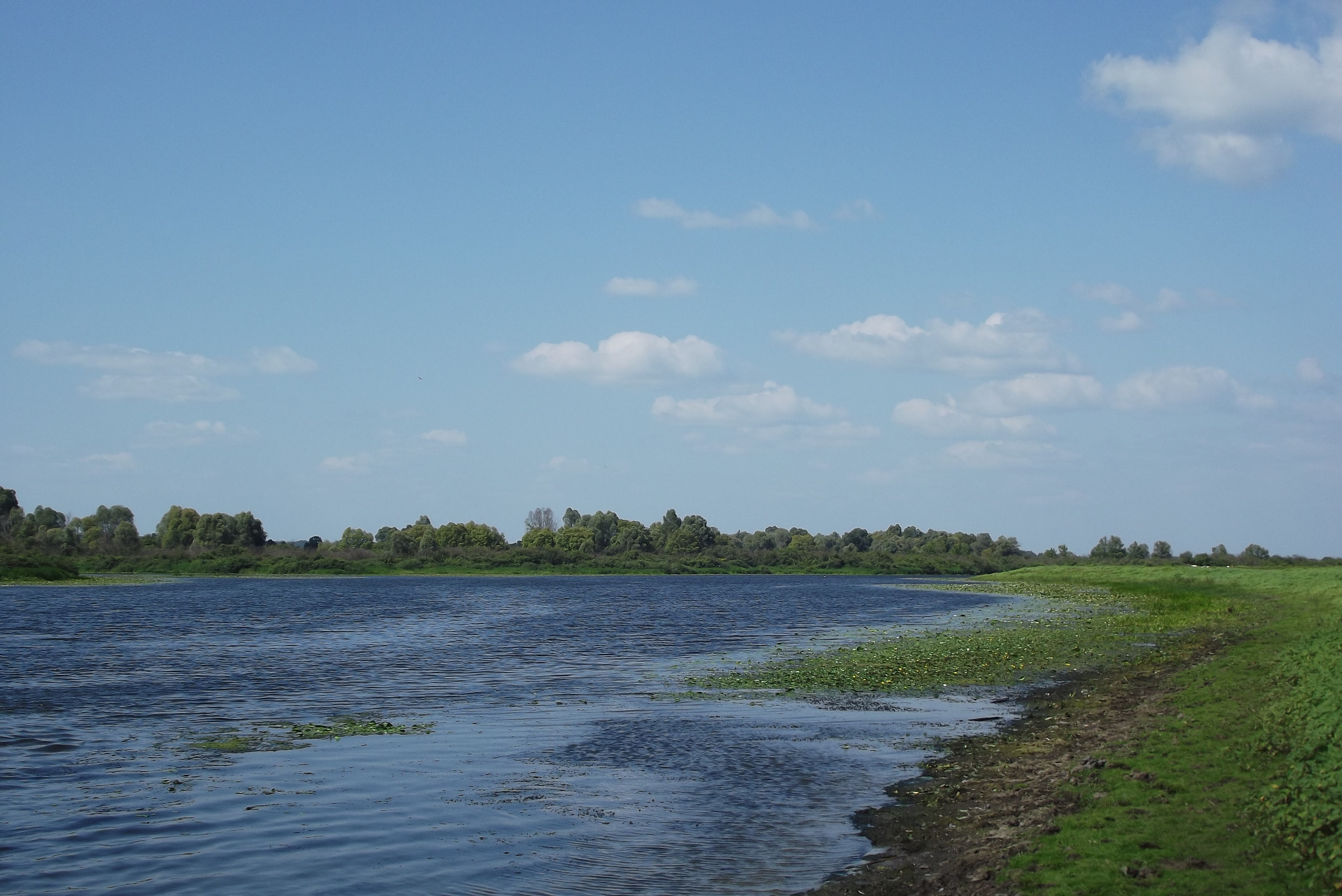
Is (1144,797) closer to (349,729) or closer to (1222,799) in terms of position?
(1222,799)

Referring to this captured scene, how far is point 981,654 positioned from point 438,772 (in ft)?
96.4

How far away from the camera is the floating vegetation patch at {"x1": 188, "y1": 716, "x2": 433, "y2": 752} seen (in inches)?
1120

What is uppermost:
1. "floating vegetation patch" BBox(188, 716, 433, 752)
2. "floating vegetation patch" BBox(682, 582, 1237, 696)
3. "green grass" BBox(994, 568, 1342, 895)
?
"green grass" BBox(994, 568, 1342, 895)

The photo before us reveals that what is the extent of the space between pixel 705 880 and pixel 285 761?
1417 centimetres

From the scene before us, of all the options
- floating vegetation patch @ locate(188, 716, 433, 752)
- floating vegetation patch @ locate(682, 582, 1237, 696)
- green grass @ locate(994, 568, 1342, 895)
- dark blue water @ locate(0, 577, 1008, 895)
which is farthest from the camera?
floating vegetation patch @ locate(682, 582, 1237, 696)

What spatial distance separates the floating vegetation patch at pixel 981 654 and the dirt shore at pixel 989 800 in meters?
8.49

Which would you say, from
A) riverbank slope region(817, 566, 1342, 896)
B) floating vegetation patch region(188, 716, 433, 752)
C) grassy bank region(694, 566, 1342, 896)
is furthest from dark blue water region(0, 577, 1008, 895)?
grassy bank region(694, 566, 1342, 896)

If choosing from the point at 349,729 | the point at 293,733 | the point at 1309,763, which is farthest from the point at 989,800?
the point at 293,733

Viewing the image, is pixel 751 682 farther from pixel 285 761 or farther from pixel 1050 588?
pixel 1050 588

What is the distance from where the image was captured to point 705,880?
16969mm

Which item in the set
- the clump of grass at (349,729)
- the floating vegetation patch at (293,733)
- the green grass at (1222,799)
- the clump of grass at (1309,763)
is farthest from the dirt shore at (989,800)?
the floating vegetation patch at (293,733)

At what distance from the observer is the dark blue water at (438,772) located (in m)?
17.9

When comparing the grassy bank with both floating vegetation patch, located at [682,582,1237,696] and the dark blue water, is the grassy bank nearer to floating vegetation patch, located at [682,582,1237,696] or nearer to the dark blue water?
floating vegetation patch, located at [682,582,1237,696]

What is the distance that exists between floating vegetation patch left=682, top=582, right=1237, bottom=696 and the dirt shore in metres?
8.49
